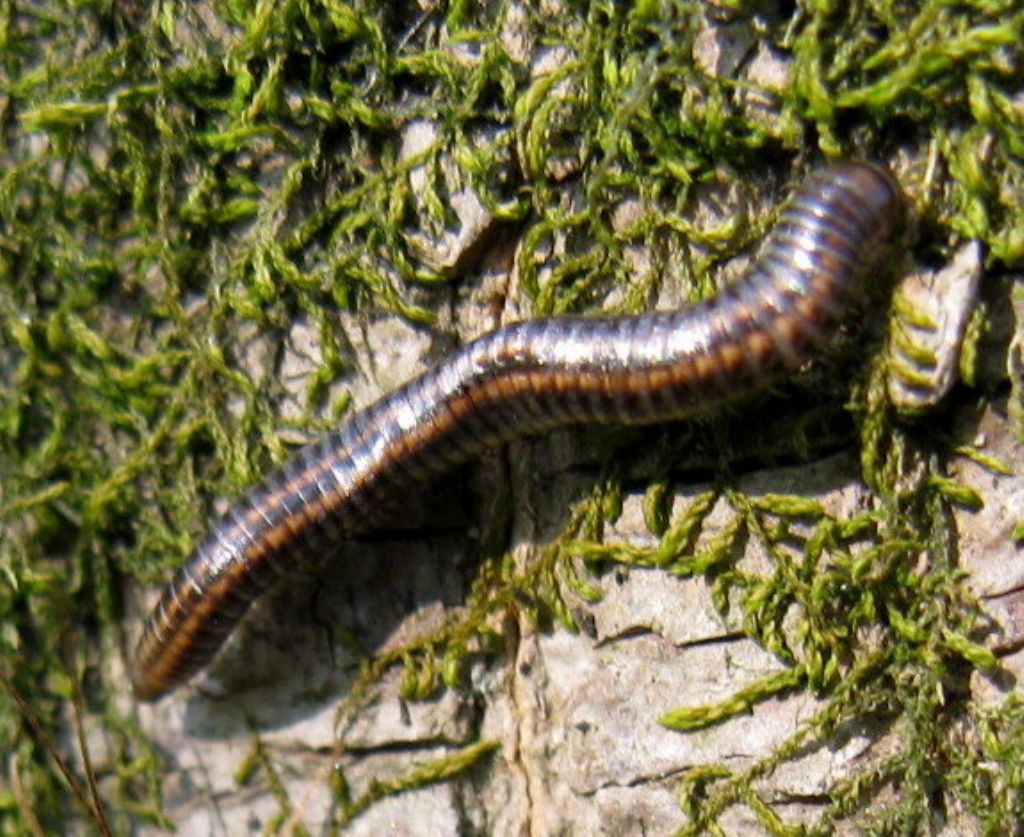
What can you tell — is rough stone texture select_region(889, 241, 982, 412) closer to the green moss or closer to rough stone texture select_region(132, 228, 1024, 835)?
the green moss

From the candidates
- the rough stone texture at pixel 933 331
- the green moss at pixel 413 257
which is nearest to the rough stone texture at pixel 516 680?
the green moss at pixel 413 257

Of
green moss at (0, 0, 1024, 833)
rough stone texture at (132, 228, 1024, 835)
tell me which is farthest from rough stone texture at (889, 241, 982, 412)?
rough stone texture at (132, 228, 1024, 835)

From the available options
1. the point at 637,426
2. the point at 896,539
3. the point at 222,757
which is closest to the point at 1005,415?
the point at 896,539

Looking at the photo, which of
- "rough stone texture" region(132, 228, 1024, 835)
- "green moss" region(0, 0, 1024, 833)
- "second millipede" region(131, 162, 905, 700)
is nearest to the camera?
"second millipede" region(131, 162, 905, 700)

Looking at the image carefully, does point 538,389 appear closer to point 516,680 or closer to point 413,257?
point 413,257

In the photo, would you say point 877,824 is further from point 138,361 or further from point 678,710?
point 138,361

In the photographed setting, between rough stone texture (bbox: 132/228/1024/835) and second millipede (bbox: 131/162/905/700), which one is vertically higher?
second millipede (bbox: 131/162/905/700)

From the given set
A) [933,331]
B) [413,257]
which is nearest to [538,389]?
[413,257]
